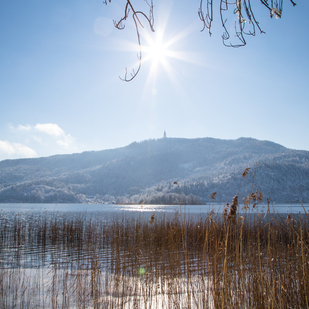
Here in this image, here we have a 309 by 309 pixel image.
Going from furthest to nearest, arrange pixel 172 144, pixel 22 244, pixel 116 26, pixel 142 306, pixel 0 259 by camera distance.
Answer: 1. pixel 172 144
2. pixel 22 244
3. pixel 0 259
4. pixel 142 306
5. pixel 116 26

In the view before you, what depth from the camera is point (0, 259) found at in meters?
6.86

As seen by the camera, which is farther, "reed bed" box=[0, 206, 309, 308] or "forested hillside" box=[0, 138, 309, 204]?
"forested hillside" box=[0, 138, 309, 204]

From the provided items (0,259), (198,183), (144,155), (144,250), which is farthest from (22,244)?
(144,155)

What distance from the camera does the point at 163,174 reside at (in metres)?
153

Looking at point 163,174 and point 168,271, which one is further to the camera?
point 163,174

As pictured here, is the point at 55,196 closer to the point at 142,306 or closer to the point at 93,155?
the point at 93,155

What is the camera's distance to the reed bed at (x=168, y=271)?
8.39 feet

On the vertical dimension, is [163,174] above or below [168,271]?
above

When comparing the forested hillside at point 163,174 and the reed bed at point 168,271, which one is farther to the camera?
the forested hillside at point 163,174

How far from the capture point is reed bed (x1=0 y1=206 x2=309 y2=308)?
2.56m

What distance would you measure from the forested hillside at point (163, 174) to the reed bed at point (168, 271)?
57.5m

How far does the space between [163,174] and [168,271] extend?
487 feet

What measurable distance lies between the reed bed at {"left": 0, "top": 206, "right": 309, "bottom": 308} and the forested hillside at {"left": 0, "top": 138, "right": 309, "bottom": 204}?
57.5 metres

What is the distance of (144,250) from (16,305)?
459 cm
